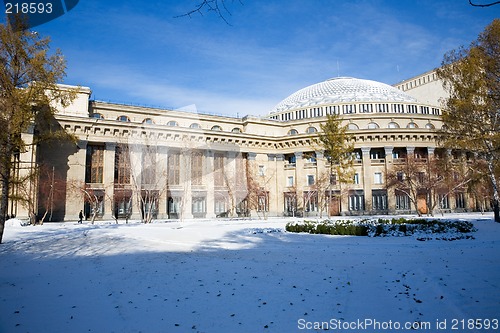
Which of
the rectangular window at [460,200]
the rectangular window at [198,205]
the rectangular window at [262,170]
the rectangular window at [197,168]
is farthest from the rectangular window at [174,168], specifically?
the rectangular window at [460,200]

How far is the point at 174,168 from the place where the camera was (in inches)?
1751

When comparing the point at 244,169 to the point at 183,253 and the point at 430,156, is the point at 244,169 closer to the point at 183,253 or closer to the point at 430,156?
the point at 430,156

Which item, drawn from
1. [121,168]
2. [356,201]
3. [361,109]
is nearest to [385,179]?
[356,201]

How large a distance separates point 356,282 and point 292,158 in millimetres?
44855

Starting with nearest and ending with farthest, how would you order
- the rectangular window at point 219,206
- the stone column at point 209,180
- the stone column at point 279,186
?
the stone column at point 209,180
the rectangular window at point 219,206
the stone column at point 279,186

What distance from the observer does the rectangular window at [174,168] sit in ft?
144

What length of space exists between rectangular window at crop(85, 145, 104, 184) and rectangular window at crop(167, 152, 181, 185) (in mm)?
8349

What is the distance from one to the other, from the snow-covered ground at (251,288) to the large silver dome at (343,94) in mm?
46540

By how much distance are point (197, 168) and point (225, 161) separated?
4469 mm

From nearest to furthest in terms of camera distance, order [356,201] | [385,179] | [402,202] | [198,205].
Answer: [198,205]
[385,179]
[402,202]
[356,201]

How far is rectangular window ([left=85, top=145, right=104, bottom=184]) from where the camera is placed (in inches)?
1581

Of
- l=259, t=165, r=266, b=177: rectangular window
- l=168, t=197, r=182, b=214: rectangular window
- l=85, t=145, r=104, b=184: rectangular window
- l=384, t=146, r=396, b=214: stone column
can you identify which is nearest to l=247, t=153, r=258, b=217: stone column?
l=259, t=165, r=266, b=177: rectangular window

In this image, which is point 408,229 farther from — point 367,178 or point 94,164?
point 94,164

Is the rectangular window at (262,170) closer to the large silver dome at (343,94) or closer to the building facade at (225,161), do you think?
the building facade at (225,161)
